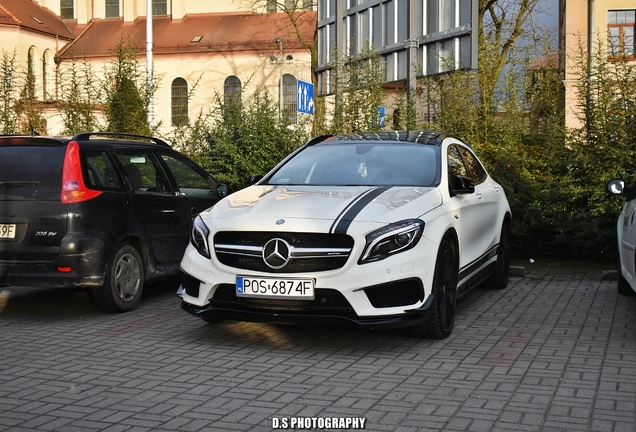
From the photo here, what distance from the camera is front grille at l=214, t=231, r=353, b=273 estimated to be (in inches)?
248

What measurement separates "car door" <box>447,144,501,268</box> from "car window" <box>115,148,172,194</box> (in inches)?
120

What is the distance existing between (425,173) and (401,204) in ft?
3.22

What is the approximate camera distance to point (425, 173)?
7582 mm

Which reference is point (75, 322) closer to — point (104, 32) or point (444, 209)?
point (444, 209)

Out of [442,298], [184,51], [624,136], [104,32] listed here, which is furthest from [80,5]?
[442,298]

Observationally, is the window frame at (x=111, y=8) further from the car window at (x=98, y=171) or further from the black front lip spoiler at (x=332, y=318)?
the black front lip spoiler at (x=332, y=318)

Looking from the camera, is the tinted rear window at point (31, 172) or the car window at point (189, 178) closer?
the tinted rear window at point (31, 172)

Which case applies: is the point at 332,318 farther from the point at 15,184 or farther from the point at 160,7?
the point at 160,7

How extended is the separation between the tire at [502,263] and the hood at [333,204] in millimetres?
2657

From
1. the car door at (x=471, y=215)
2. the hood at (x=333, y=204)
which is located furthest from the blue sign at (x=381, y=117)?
the hood at (x=333, y=204)

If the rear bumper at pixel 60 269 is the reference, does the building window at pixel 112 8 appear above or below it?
above

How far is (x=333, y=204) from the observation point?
6.71 meters

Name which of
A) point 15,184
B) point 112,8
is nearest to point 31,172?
point 15,184

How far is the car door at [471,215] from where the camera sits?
752 cm
